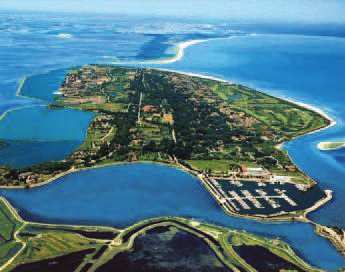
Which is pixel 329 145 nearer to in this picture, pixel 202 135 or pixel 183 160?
pixel 202 135

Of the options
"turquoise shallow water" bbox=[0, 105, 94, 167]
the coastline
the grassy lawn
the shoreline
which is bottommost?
the grassy lawn

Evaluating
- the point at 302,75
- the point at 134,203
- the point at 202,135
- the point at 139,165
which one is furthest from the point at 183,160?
the point at 302,75

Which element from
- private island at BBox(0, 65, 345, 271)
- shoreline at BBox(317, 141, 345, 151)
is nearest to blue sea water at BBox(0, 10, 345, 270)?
shoreline at BBox(317, 141, 345, 151)

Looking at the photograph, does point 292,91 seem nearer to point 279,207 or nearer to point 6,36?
point 279,207

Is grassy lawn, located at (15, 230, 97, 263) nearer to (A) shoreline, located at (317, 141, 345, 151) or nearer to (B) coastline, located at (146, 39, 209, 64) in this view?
(A) shoreline, located at (317, 141, 345, 151)

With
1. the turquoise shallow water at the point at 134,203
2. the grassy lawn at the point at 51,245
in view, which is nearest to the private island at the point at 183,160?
the grassy lawn at the point at 51,245

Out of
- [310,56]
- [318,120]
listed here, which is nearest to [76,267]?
[318,120]
